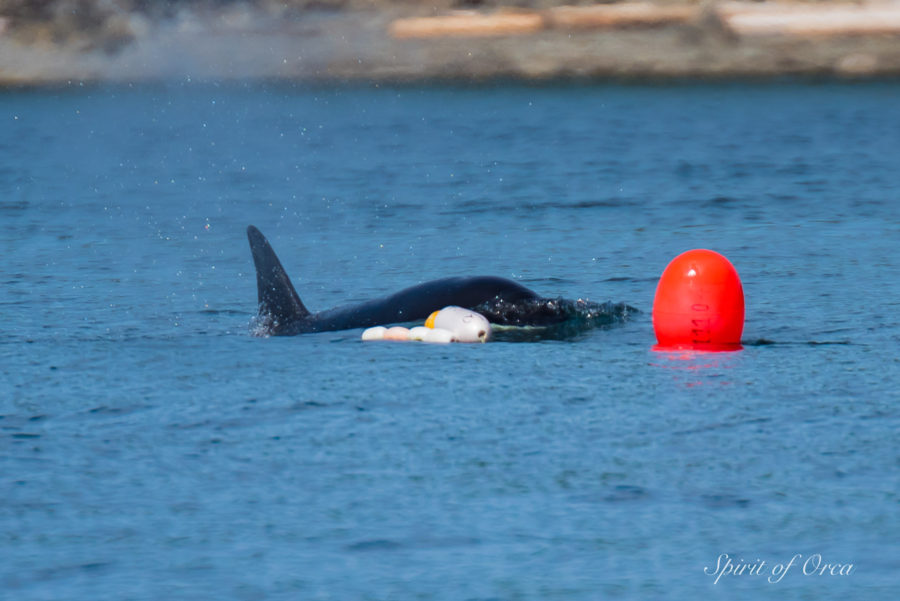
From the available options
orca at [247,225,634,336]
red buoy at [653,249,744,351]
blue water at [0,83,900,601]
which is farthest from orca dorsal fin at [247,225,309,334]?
red buoy at [653,249,744,351]

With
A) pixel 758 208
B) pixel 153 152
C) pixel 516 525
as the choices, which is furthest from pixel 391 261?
pixel 153 152

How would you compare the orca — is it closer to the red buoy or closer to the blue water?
the blue water

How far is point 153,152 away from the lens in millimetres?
59656

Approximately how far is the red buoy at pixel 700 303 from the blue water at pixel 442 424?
261 mm

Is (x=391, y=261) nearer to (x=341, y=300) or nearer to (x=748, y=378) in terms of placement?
(x=341, y=300)

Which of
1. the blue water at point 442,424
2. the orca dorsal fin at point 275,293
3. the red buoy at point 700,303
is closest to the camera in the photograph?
the blue water at point 442,424

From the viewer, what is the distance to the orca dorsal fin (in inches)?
588

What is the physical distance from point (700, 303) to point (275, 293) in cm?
A: 456

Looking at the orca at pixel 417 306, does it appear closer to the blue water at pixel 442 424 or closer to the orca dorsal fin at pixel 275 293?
the orca dorsal fin at pixel 275 293

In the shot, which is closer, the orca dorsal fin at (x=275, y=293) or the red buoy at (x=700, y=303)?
the red buoy at (x=700, y=303)

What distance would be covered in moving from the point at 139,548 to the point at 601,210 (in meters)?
21.0

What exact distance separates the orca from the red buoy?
166cm

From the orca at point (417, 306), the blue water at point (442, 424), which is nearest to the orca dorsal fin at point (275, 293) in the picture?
the orca at point (417, 306)

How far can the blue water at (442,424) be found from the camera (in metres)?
7.79
